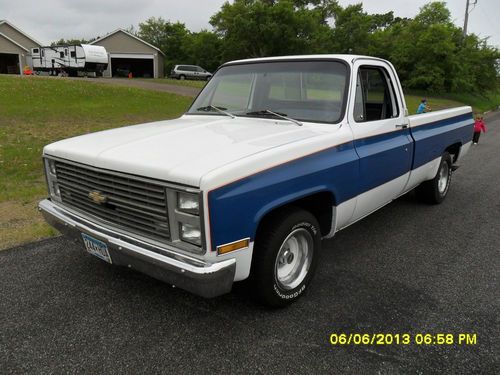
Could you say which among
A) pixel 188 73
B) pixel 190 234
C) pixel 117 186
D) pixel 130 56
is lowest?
pixel 190 234

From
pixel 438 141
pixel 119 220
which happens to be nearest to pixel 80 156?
pixel 119 220

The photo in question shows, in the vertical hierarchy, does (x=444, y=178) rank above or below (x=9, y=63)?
below

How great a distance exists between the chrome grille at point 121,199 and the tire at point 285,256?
682mm

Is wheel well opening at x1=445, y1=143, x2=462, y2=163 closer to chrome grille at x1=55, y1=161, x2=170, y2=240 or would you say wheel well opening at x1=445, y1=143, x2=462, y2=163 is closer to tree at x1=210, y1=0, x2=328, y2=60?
chrome grille at x1=55, y1=161, x2=170, y2=240

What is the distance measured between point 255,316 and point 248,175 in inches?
46.0

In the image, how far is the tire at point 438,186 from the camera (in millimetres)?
5621

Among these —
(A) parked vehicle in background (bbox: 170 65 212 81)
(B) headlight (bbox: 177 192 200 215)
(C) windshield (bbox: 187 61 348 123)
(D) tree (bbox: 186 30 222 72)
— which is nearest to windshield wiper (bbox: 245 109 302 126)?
(C) windshield (bbox: 187 61 348 123)

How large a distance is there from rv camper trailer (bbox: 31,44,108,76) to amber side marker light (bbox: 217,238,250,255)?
125 ft

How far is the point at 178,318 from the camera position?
9.89 feet

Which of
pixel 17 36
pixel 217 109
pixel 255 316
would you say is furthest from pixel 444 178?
pixel 17 36

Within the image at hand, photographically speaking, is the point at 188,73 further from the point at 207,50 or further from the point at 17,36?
the point at 17,36

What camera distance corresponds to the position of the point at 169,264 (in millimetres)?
2504

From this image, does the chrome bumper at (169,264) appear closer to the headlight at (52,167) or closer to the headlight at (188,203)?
the headlight at (188,203)
